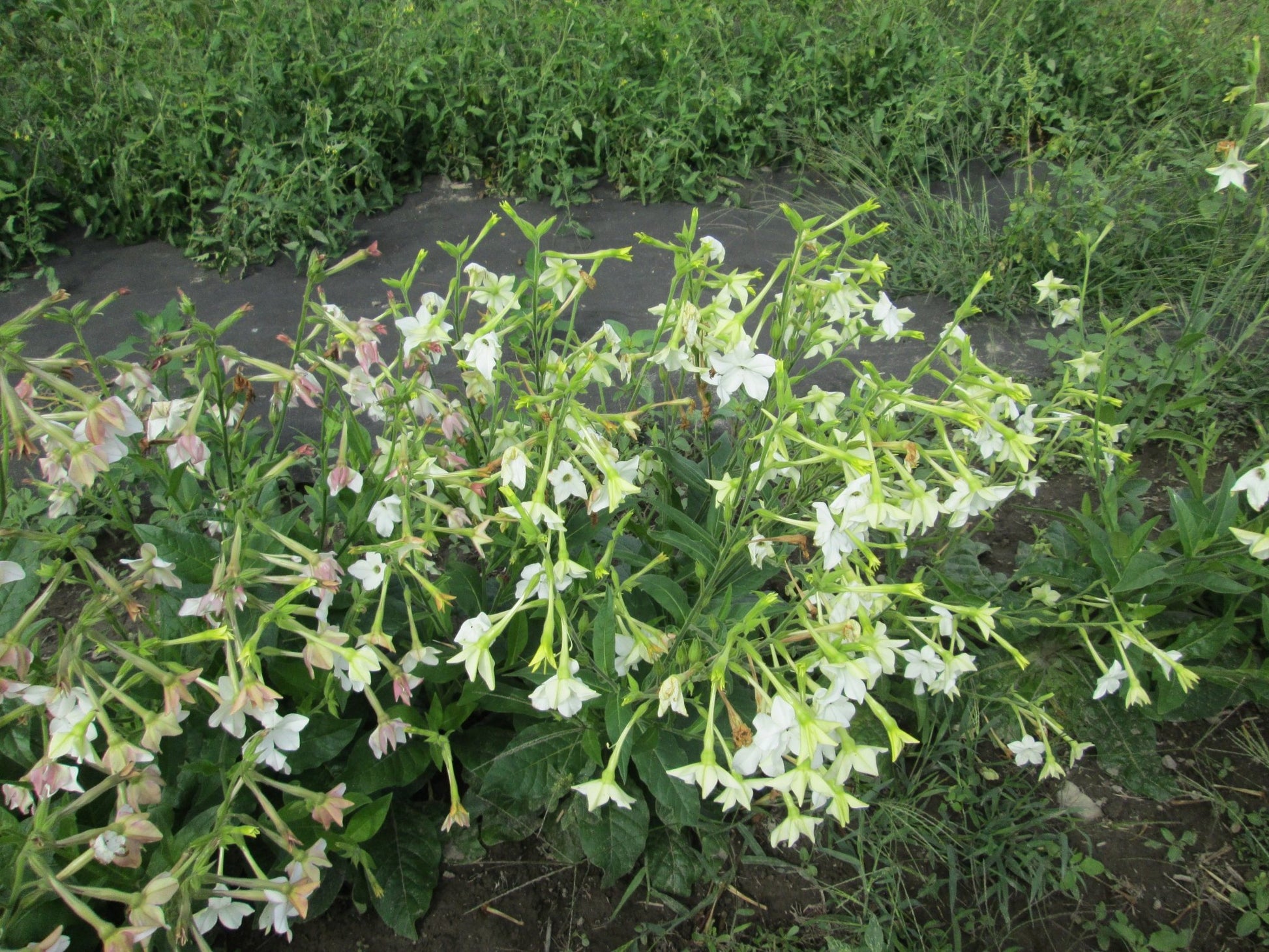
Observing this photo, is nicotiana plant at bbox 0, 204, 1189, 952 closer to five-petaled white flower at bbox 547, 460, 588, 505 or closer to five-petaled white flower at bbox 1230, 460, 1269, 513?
five-petaled white flower at bbox 547, 460, 588, 505

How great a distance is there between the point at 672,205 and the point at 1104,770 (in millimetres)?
2889

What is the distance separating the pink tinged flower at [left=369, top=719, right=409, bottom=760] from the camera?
1484 millimetres

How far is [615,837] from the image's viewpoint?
68.4 inches

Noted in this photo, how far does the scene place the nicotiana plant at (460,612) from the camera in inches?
50.4

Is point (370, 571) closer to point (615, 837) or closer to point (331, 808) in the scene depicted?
point (331, 808)

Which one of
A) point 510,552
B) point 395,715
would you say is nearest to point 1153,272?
point 510,552

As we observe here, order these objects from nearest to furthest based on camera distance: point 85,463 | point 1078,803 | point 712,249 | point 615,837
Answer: point 85,463 → point 712,249 → point 615,837 → point 1078,803

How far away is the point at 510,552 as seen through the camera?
5.53 feet

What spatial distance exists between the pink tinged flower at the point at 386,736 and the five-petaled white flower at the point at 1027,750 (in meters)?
1.26

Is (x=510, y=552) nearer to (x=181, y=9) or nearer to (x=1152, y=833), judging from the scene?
(x=1152, y=833)

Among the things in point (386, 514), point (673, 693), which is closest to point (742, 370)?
point (673, 693)

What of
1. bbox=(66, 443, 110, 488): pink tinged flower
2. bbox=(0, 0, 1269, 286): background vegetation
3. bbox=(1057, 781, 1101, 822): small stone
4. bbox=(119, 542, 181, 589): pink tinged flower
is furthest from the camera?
bbox=(0, 0, 1269, 286): background vegetation

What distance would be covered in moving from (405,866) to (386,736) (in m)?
0.42

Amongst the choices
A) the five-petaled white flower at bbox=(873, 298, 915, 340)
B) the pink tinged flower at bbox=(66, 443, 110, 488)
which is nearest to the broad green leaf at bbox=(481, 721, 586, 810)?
the pink tinged flower at bbox=(66, 443, 110, 488)
